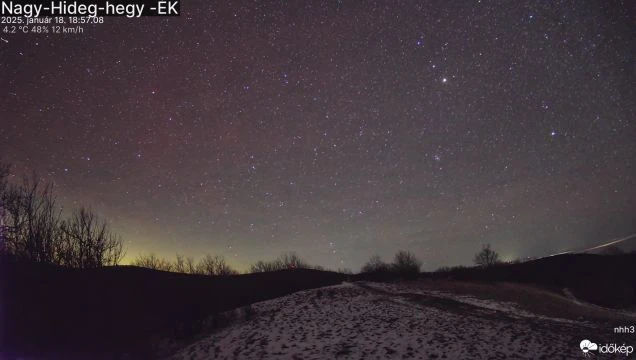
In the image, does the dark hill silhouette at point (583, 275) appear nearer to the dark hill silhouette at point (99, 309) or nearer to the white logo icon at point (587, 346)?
the white logo icon at point (587, 346)

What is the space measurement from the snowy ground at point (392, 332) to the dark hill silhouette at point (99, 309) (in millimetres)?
3872

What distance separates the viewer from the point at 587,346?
1325cm

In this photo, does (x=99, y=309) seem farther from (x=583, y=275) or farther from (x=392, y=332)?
(x=583, y=275)

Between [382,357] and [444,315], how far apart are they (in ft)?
23.4

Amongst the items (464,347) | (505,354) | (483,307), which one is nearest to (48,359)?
(464,347)

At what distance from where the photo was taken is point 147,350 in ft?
55.5

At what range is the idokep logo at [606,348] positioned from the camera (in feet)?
42.1

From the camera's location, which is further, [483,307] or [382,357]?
[483,307]

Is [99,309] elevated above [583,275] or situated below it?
above

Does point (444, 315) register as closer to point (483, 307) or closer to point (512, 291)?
point (483, 307)

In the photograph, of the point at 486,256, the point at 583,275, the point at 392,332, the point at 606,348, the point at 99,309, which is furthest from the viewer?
the point at 486,256

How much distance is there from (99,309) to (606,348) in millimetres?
26058

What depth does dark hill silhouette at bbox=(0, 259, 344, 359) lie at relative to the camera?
17.9 m

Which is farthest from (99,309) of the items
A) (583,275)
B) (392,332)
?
(583,275)
